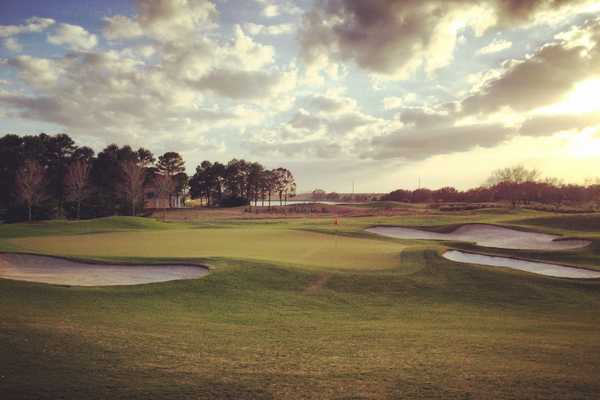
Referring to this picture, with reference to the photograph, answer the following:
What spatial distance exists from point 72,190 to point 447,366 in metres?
71.4

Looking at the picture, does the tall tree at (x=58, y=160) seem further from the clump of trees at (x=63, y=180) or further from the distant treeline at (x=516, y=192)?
the distant treeline at (x=516, y=192)

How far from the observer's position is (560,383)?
233 inches

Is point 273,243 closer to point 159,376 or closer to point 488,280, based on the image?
point 488,280

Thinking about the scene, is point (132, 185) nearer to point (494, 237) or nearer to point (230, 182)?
point (230, 182)

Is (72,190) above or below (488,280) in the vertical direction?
above

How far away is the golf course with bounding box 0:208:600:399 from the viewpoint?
18.7ft

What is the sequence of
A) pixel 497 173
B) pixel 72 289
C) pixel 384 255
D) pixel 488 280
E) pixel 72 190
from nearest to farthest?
pixel 72 289
pixel 488 280
pixel 384 255
pixel 72 190
pixel 497 173

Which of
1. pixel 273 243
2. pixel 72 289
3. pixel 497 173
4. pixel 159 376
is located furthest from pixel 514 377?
pixel 497 173

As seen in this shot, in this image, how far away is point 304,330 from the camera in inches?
388

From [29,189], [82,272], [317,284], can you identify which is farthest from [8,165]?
[317,284]

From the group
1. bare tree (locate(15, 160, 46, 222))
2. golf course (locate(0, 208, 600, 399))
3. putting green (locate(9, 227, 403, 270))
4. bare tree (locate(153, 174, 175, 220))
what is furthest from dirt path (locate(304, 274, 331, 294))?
bare tree (locate(153, 174, 175, 220))

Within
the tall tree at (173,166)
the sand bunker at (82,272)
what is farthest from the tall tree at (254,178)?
the sand bunker at (82,272)

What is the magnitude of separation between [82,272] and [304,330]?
1140cm

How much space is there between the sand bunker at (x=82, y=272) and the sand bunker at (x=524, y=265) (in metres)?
14.5
